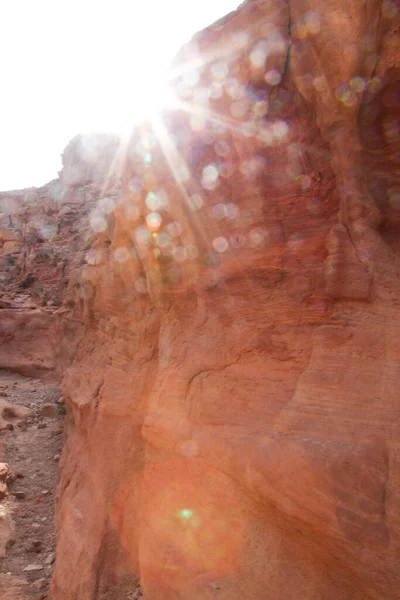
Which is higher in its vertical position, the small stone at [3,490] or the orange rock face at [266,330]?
the orange rock face at [266,330]

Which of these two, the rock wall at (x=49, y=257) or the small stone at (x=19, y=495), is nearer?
the small stone at (x=19, y=495)

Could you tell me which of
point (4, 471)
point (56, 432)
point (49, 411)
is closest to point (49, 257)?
point (49, 411)

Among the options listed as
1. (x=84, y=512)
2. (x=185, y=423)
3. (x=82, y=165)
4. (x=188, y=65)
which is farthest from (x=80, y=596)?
(x=82, y=165)

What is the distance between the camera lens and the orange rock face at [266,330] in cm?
262

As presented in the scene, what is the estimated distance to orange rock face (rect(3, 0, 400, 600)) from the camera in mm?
2621

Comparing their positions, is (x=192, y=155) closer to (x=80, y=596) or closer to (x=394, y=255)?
(x=394, y=255)

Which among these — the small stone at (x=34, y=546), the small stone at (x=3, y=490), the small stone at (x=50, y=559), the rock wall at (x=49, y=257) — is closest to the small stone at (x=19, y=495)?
the small stone at (x=3, y=490)

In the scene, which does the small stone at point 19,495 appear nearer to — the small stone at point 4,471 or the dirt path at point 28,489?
the dirt path at point 28,489

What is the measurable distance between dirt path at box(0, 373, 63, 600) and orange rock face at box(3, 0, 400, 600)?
1.93 ft

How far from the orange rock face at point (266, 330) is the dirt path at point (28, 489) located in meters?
0.59

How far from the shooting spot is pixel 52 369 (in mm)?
9664

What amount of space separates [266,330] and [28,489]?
432 centimetres

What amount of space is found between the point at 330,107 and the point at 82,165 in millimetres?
14884

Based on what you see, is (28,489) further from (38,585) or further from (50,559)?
(38,585)
